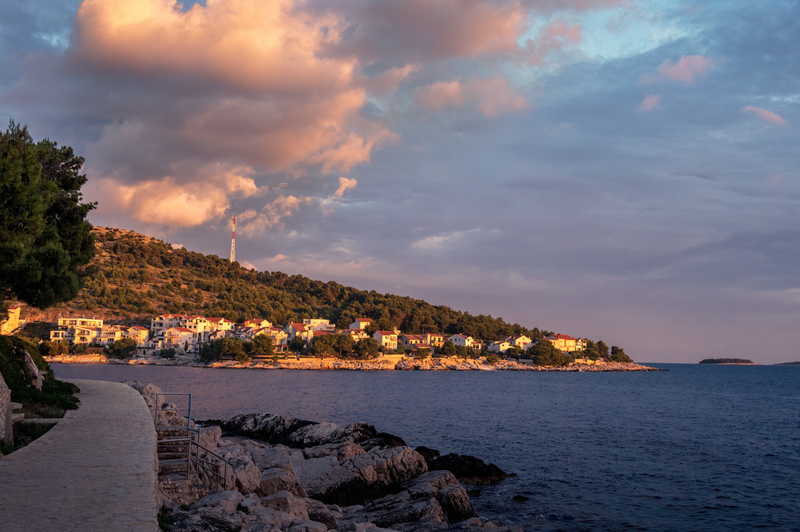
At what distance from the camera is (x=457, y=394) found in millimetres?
63438

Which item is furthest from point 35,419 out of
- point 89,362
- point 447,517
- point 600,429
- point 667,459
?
point 89,362

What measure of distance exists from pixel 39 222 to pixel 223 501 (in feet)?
40.4

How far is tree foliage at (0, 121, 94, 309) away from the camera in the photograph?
1716cm

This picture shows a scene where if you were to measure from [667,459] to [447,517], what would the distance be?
16039 millimetres

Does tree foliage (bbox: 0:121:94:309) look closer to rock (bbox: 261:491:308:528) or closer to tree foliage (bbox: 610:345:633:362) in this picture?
rock (bbox: 261:491:308:528)

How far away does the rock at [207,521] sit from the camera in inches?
371

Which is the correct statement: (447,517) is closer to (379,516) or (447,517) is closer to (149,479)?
(379,516)

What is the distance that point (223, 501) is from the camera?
36.3 ft

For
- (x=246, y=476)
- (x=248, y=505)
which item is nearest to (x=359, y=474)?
(x=246, y=476)

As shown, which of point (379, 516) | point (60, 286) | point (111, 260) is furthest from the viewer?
point (111, 260)

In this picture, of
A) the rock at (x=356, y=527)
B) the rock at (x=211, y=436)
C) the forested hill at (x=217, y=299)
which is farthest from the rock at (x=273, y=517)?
the forested hill at (x=217, y=299)

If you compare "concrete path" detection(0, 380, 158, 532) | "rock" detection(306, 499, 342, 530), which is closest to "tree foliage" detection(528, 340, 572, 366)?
"rock" detection(306, 499, 342, 530)

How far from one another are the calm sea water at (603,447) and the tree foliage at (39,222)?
17500 millimetres

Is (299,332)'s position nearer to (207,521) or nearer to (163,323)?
(163,323)
